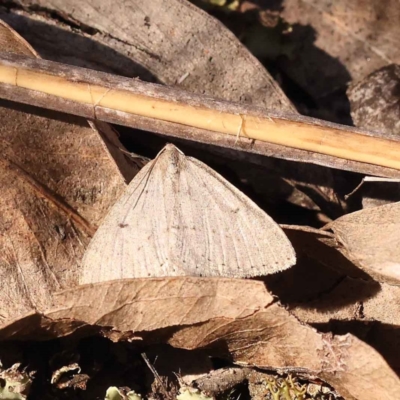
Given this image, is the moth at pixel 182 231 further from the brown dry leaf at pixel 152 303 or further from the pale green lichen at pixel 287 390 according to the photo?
the pale green lichen at pixel 287 390

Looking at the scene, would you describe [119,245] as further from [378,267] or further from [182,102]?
[378,267]

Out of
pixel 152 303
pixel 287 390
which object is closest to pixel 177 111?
pixel 152 303

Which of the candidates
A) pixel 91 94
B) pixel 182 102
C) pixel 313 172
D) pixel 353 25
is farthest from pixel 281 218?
pixel 353 25

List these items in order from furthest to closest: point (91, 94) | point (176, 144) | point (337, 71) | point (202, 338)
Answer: point (337, 71)
point (176, 144)
point (91, 94)
point (202, 338)

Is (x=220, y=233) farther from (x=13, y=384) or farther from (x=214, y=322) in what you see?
(x=13, y=384)

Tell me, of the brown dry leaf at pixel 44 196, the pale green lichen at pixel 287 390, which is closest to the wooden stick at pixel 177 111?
the brown dry leaf at pixel 44 196

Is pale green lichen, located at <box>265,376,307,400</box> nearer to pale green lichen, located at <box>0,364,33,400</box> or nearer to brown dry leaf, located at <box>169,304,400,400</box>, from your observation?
brown dry leaf, located at <box>169,304,400,400</box>
